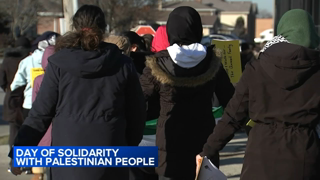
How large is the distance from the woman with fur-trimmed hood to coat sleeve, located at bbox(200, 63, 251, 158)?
55 cm

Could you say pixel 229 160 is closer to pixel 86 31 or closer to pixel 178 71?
pixel 178 71

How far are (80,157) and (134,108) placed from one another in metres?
0.44

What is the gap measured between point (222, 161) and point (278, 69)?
200 inches

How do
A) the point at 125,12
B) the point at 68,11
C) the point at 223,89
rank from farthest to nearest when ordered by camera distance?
the point at 125,12 < the point at 68,11 < the point at 223,89

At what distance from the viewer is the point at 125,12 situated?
40156 mm

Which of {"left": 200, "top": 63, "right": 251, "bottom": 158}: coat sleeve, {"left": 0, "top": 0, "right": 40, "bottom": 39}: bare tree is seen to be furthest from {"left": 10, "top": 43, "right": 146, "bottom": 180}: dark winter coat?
{"left": 0, "top": 0, "right": 40, "bottom": 39}: bare tree

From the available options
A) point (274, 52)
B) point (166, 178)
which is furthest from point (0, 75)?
point (274, 52)

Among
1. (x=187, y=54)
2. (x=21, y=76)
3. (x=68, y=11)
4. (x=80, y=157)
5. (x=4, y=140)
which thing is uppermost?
(x=68, y=11)

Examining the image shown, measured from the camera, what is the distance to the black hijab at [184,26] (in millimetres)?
4023

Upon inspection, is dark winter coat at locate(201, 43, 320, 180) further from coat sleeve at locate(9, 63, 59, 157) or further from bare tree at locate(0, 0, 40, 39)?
bare tree at locate(0, 0, 40, 39)

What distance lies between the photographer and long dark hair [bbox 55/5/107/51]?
3191 mm

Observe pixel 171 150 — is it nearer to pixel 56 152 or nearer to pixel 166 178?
pixel 166 178

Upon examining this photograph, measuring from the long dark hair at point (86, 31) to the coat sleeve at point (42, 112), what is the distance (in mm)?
178

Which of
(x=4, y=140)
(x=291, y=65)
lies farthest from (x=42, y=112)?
(x=4, y=140)
